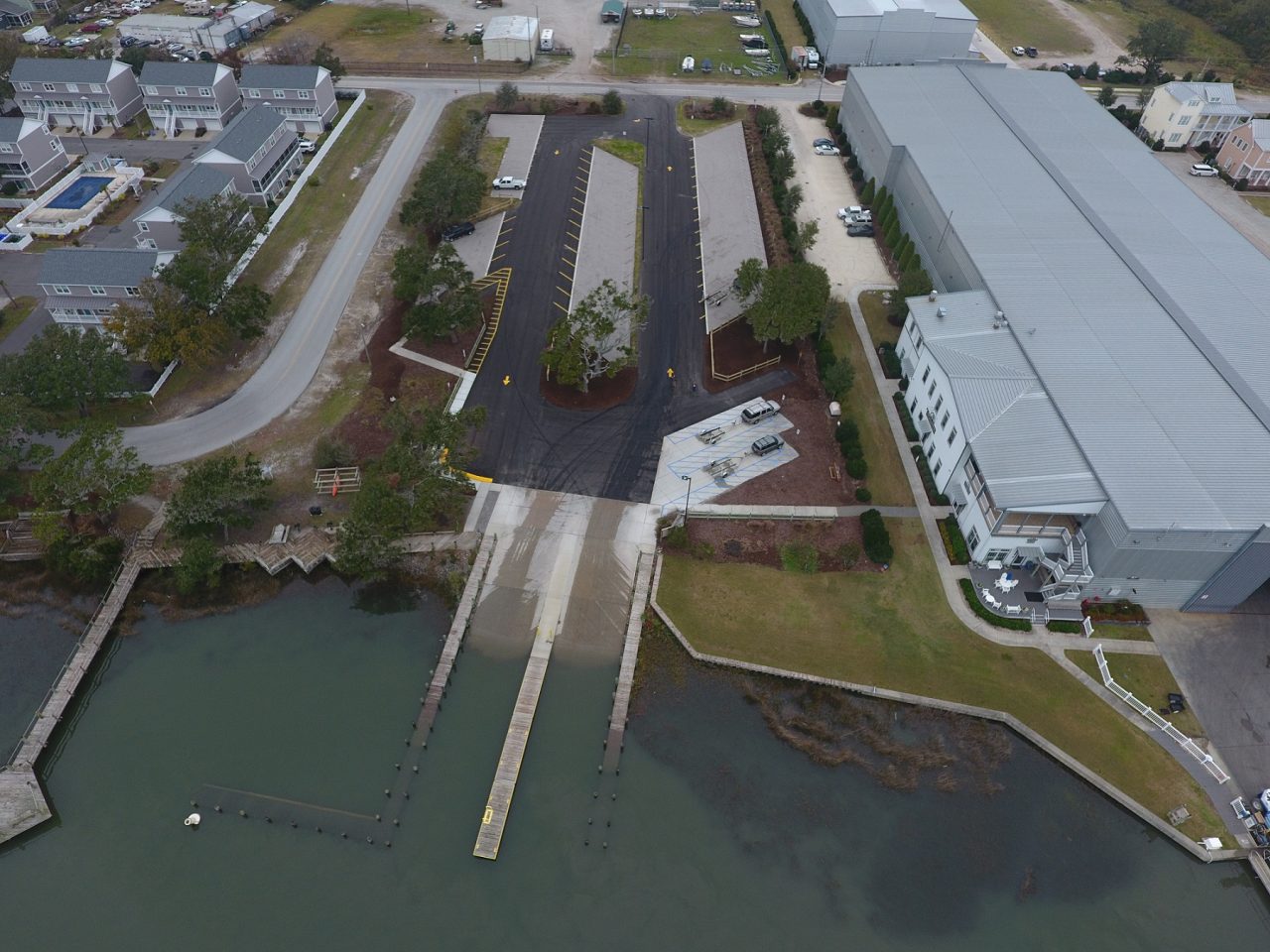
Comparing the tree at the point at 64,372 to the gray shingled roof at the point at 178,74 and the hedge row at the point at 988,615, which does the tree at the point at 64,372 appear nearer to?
the gray shingled roof at the point at 178,74

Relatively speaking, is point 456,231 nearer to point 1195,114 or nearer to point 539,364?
point 539,364

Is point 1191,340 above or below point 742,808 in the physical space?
above

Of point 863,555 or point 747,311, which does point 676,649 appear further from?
point 747,311

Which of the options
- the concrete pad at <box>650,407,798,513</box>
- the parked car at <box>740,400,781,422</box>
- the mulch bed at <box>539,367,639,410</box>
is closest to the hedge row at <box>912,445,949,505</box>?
the concrete pad at <box>650,407,798,513</box>

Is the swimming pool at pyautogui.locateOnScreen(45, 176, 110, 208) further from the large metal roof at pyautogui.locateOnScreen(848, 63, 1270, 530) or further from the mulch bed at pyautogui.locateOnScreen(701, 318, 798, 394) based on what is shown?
the large metal roof at pyautogui.locateOnScreen(848, 63, 1270, 530)

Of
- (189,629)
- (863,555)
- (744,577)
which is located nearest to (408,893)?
(189,629)

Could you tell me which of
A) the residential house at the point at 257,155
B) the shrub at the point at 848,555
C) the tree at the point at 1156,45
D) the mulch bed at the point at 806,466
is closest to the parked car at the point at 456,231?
the residential house at the point at 257,155
